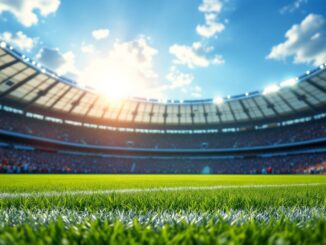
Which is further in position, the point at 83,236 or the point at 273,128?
the point at 273,128

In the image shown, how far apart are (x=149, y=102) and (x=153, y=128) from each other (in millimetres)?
11496

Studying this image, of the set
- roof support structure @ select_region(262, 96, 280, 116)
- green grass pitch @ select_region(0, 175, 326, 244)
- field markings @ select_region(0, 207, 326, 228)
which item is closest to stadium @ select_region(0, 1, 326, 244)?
roof support structure @ select_region(262, 96, 280, 116)

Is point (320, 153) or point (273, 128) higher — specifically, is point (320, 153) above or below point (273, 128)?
below

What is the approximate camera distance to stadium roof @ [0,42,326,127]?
34.8 meters

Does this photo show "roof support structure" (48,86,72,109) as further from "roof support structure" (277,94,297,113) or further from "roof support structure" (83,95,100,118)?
"roof support structure" (277,94,297,113)

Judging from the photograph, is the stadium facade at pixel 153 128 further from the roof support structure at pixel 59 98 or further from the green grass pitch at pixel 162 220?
the green grass pitch at pixel 162 220

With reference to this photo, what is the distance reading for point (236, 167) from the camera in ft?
170

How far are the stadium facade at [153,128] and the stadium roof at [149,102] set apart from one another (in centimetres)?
14

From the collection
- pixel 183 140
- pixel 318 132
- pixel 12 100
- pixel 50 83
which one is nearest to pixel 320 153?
pixel 318 132

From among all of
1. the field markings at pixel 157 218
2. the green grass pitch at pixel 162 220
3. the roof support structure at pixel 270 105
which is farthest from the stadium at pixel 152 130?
the field markings at pixel 157 218

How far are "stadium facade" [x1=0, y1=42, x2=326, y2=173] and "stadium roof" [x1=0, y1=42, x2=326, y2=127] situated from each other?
142 mm

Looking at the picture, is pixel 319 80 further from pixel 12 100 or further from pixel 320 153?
pixel 12 100

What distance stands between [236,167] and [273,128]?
37.7 feet

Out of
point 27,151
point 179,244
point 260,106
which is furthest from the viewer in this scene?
point 260,106
